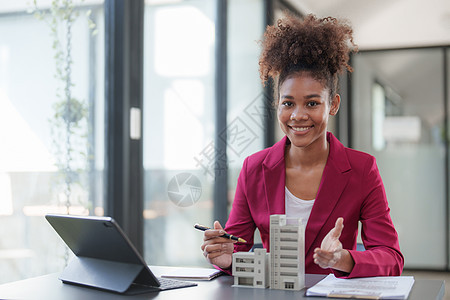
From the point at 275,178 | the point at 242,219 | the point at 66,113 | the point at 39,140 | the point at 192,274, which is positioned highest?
the point at 66,113

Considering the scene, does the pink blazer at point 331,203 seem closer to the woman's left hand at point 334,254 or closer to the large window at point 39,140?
the woman's left hand at point 334,254

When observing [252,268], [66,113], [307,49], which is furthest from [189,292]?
[66,113]

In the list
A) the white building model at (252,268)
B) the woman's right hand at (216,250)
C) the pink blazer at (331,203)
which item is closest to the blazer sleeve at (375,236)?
the pink blazer at (331,203)

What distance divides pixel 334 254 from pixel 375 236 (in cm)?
41

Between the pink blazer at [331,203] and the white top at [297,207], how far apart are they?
4cm

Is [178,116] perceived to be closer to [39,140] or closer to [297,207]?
[39,140]

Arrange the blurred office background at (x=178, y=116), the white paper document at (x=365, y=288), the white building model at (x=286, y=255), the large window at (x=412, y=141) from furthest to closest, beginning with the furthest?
the large window at (x=412, y=141)
the blurred office background at (x=178, y=116)
the white building model at (x=286, y=255)
the white paper document at (x=365, y=288)

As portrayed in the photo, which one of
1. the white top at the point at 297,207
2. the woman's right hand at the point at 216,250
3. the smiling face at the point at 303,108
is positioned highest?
the smiling face at the point at 303,108

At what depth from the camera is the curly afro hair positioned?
194 centimetres

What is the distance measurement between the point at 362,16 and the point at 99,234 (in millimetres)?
4568

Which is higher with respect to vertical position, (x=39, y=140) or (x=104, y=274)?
(x=39, y=140)

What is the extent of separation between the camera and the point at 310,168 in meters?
2.01

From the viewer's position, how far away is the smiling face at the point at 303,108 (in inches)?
74.2

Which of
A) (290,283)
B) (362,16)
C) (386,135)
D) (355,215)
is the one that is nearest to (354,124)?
(386,135)
